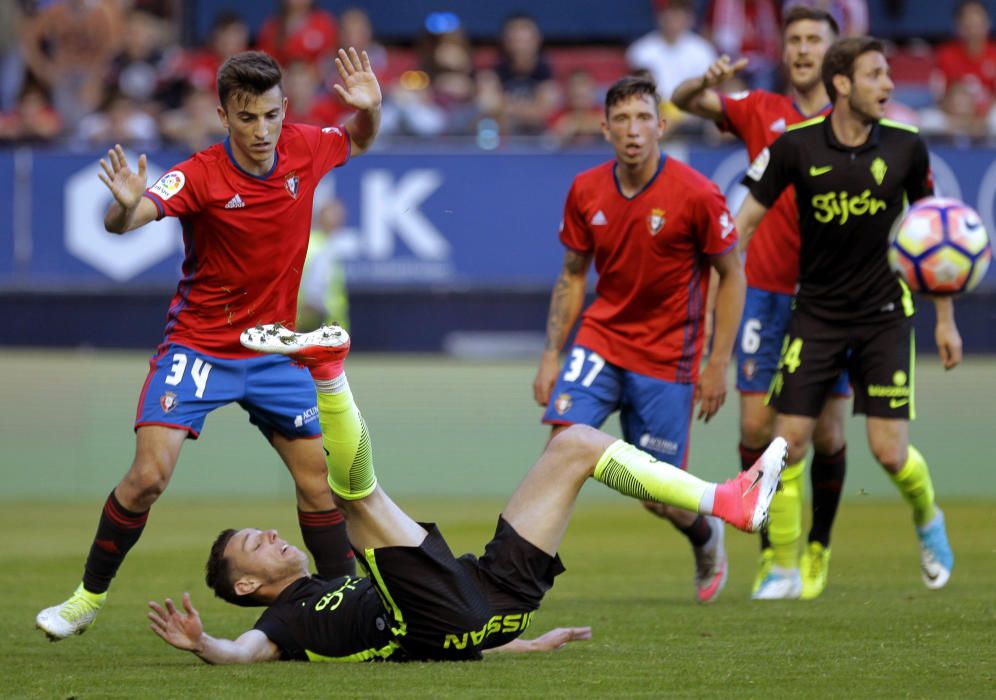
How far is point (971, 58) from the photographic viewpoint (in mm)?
15820

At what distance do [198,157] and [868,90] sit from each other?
3193mm

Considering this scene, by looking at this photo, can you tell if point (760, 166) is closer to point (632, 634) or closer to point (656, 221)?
point (656, 221)

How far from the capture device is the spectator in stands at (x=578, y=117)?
14.9 m

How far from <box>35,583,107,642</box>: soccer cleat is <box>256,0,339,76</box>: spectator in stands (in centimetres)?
1020

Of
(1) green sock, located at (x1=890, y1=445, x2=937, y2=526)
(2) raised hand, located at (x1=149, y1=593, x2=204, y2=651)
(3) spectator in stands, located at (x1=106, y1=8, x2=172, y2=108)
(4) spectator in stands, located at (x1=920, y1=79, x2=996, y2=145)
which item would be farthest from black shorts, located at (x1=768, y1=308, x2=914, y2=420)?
(3) spectator in stands, located at (x1=106, y1=8, x2=172, y2=108)

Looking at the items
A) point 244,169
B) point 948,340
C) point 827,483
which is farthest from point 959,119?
point 244,169

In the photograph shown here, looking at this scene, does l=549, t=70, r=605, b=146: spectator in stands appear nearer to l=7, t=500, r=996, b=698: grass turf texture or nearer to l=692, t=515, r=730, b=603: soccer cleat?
l=7, t=500, r=996, b=698: grass turf texture

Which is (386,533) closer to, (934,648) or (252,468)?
(934,648)

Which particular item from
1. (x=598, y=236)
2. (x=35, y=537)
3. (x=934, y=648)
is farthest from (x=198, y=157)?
(x=35, y=537)

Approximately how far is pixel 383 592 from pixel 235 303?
186cm

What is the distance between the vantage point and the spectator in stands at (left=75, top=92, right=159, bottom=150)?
598 inches

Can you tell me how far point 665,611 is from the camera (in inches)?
300

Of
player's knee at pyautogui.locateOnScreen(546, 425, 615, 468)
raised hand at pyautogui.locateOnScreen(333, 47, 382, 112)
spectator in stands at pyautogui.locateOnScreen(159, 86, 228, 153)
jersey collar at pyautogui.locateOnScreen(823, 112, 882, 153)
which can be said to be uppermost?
raised hand at pyautogui.locateOnScreen(333, 47, 382, 112)

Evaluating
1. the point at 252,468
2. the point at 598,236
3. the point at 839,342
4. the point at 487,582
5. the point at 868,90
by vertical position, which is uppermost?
the point at 868,90
